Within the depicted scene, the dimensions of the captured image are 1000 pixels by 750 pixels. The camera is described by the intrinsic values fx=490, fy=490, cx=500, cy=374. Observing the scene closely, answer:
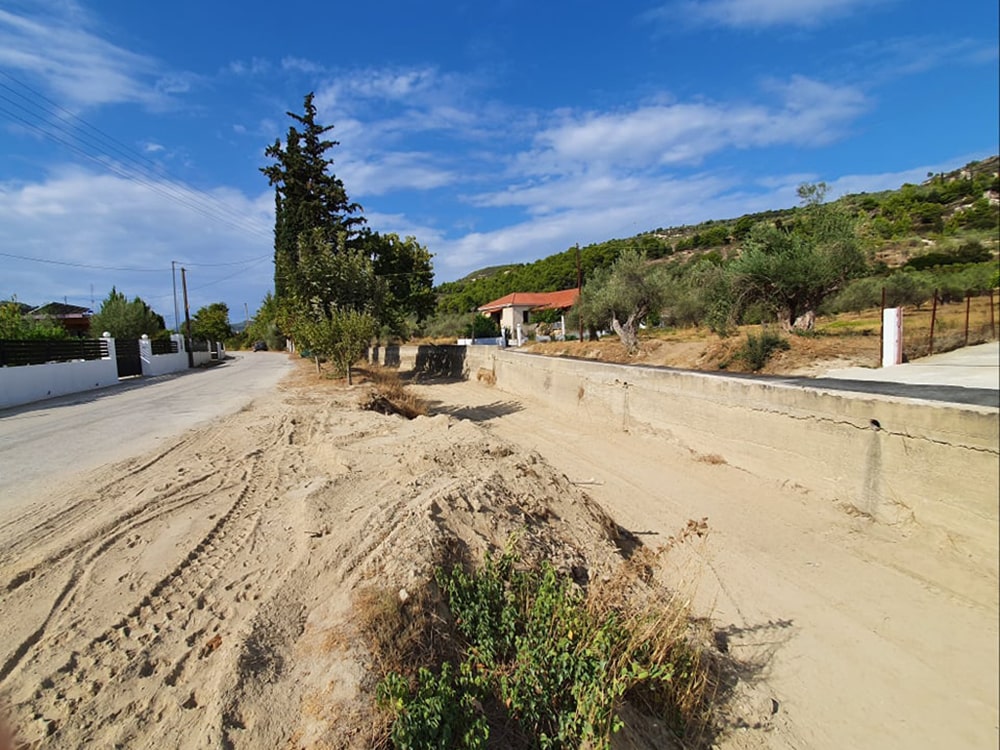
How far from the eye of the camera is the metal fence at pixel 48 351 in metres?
14.9

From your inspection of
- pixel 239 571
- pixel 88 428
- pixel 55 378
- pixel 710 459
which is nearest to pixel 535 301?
pixel 55 378

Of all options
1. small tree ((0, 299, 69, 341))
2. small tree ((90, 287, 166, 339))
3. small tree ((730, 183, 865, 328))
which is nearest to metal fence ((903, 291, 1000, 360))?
small tree ((730, 183, 865, 328))

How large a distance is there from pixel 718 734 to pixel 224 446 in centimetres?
727

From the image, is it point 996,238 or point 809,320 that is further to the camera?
point 809,320

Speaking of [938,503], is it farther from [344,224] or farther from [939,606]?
[344,224]

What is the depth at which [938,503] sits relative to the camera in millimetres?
1195

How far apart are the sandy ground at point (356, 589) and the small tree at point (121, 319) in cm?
3615

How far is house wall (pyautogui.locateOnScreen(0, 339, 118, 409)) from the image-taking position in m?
13.8

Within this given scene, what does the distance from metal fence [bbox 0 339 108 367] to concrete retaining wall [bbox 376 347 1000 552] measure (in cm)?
1622

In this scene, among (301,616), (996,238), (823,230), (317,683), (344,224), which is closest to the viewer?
(996,238)

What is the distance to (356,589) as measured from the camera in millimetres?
3221

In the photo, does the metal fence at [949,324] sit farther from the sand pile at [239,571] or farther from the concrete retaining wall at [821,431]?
the sand pile at [239,571]

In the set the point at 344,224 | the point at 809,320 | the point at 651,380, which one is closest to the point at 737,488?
the point at 651,380

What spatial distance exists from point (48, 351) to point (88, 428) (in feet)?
36.6
